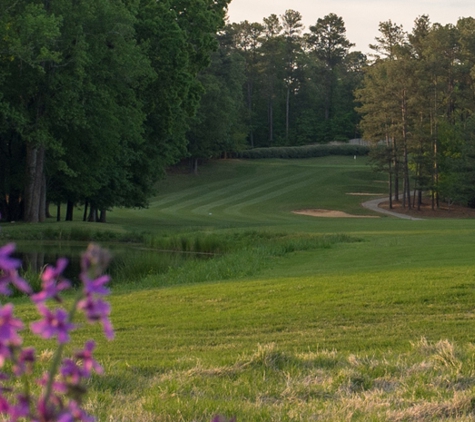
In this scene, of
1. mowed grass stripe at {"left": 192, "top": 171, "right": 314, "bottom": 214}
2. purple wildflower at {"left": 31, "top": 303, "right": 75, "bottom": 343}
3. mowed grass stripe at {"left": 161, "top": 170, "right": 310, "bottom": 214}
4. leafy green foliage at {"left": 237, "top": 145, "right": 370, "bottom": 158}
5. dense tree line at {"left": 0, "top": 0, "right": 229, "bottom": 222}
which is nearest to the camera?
purple wildflower at {"left": 31, "top": 303, "right": 75, "bottom": 343}

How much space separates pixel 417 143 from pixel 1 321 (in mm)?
65924

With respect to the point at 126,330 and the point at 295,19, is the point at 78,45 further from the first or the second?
the point at 295,19

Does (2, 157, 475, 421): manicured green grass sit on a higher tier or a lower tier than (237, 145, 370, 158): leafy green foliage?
lower

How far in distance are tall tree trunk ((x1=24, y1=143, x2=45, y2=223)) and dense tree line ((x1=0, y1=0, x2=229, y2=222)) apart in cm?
5

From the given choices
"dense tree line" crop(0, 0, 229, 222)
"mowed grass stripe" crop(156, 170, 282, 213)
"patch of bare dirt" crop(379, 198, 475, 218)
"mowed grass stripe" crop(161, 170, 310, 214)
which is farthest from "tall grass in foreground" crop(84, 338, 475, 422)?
"mowed grass stripe" crop(156, 170, 282, 213)

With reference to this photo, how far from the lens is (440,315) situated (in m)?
12.2

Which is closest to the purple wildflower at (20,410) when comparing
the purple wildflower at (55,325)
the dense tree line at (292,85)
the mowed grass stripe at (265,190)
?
the purple wildflower at (55,325)

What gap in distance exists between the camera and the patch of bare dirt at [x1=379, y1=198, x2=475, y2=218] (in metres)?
62.6

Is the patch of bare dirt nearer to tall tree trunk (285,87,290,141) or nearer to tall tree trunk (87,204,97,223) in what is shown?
tall tree trunk (87,204,97,223)

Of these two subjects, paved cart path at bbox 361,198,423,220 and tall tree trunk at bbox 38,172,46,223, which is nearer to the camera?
tall tree trunk at bbox 38,172,46,223

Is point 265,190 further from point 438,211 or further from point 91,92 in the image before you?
point 91,92

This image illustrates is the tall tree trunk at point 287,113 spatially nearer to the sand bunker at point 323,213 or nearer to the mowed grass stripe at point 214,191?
the mowed grass stripe at point 214,191

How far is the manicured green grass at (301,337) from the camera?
6508mm

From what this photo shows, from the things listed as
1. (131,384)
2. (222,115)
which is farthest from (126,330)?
(222,115)
